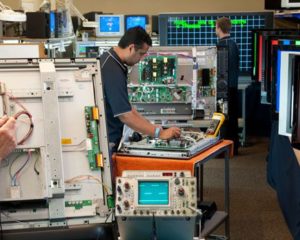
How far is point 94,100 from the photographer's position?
108 inches

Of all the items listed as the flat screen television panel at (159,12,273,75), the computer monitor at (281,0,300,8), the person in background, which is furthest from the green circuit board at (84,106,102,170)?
the flat screen television panel at (159,12,273,75)

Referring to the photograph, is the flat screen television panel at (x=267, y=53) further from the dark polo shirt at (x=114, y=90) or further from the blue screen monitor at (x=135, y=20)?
the blue screen monitor at (x=135, y=20)

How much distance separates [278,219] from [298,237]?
176 cm

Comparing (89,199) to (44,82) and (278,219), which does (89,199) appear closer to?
(44,82)

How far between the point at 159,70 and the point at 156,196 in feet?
9.57

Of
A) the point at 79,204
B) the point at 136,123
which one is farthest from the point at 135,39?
the point at 79,204

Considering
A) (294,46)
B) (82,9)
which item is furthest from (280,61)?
(82,9)

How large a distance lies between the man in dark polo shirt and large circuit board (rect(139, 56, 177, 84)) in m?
1.51

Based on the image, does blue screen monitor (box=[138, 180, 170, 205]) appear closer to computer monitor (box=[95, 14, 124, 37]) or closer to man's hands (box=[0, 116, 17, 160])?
man's hands (box=[0, 116, 17, 160])

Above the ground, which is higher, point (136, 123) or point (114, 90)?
point (114, 90)

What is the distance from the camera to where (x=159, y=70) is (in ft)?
17.3

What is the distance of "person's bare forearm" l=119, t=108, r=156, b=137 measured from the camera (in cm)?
350

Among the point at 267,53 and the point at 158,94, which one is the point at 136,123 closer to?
the point at 267,53

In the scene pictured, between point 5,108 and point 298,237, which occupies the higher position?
point 5,108
